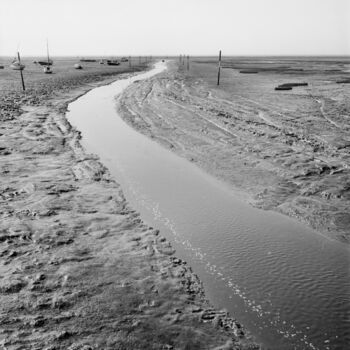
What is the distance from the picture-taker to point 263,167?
419 inches

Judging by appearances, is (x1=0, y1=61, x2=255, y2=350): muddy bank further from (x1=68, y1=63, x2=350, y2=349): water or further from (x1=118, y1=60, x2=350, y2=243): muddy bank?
(x1=118, y1=60, x2=350, y2=243): muddy bank

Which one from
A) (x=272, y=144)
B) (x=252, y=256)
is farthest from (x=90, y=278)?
(x=272, y=144)

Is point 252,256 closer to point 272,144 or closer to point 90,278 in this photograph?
point 90,278

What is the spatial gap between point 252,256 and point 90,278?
2967 mm

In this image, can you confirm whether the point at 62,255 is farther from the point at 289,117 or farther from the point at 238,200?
the point at 289,117

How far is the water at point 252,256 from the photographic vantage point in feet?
15.0

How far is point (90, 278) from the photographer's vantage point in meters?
5.31

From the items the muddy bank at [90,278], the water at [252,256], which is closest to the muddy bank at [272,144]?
the water at [252,256]

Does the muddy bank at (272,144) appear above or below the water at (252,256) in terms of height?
above

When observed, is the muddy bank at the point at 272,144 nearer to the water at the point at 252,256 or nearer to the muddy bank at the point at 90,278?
the water at the point at 252,256

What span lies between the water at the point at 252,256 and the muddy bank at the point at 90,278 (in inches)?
15.1

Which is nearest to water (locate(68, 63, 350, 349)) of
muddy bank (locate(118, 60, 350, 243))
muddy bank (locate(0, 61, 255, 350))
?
muddy bank (locate(0, 61, 255, 350))

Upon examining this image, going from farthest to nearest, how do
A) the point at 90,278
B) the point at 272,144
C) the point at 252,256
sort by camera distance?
the point at 272,144 → the point at 252,256 → the point at 90,278

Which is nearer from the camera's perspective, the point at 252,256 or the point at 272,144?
the point at 252,256
